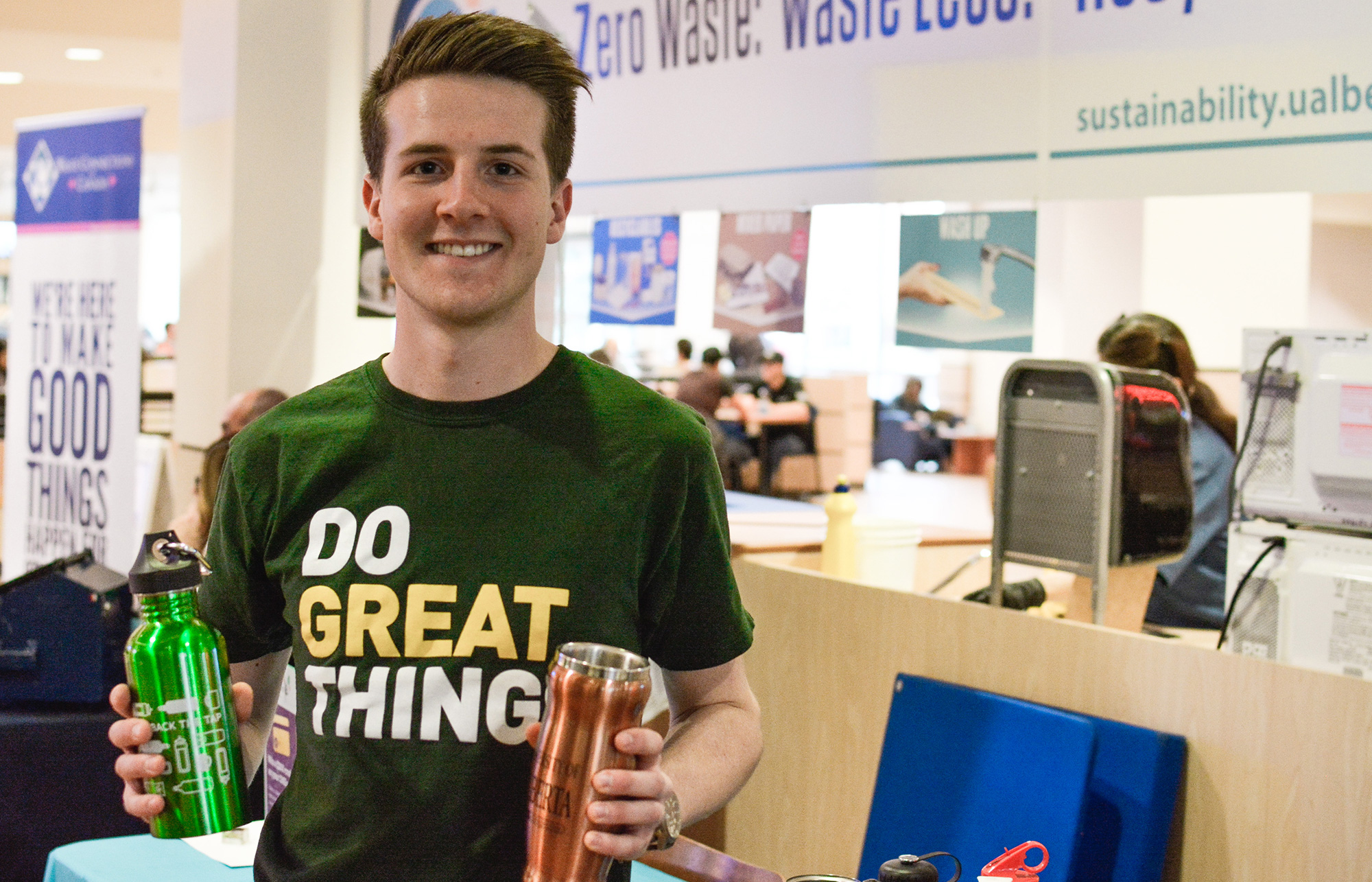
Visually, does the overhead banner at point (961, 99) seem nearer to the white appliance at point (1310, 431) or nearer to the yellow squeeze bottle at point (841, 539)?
the white appliance at point (1310, 431)

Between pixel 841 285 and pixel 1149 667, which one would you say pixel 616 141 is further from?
pixel 841 285

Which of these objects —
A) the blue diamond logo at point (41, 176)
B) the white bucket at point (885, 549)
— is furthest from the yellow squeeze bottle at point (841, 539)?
the blue diamond logo at point (41, 176)

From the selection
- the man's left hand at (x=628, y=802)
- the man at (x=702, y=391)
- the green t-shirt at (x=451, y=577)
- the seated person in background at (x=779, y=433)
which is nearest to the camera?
the man's left hand at (x=628, y=802)

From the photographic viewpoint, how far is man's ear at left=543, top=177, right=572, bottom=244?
4.11 ft

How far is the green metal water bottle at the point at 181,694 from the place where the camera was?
47.7 inches

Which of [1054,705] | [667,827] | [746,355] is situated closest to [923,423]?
[746,355]

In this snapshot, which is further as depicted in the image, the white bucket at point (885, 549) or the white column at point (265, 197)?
the white column at point (265, 197)

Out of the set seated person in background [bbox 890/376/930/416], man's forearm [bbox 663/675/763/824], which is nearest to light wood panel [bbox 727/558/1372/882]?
man's forearm [bbox 663/675/763/824]

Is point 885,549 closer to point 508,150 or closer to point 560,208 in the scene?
point 560,208

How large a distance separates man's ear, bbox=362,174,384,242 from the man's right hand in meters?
0.48

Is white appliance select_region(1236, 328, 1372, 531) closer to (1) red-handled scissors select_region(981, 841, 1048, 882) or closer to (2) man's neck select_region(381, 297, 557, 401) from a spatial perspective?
(1) red-handled scissors select_region(981, 841, 1048, 882)

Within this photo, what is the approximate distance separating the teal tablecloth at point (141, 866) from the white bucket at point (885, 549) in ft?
3.68

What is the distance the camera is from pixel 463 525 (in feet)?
3.84

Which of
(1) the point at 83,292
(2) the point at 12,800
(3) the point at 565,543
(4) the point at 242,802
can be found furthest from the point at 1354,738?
(1) the point at 83,292
